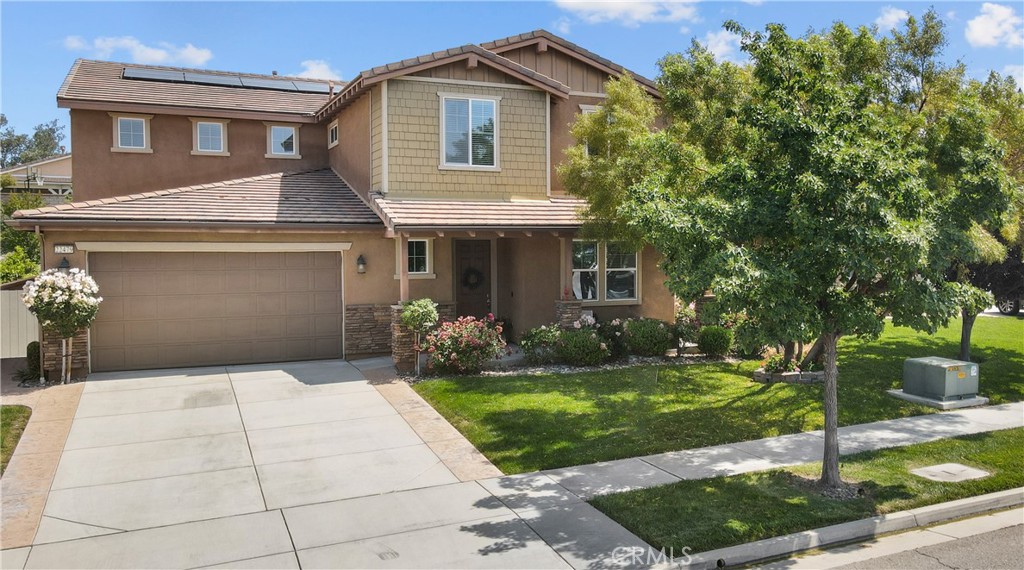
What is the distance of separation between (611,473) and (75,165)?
15.6 metres

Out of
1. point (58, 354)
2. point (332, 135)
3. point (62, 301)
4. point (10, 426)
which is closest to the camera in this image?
point (10, 426)

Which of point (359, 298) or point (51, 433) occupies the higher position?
point (359, 298)

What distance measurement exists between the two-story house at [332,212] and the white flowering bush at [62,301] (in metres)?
0.66

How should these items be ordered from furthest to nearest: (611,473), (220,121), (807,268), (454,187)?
1. (220,121)
2. (454,187)
3. (611,473)
4. (807,268)

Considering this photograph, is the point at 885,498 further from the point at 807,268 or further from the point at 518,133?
the point at 518,133

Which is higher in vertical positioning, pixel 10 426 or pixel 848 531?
pixel 10 426

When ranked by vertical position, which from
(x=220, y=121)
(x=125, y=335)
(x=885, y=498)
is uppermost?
(x=220, y=121)

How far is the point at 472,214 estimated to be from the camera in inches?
587

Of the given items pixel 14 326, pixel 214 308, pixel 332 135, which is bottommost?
pixel 14 326

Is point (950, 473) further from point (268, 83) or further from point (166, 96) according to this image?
point (268, 83)

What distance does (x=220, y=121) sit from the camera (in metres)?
18.7

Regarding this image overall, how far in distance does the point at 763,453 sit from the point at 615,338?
634cm

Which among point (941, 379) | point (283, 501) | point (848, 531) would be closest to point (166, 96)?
point (283, 501)

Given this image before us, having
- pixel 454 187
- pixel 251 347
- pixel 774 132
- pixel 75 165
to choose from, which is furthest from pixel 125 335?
pixel 774 132
